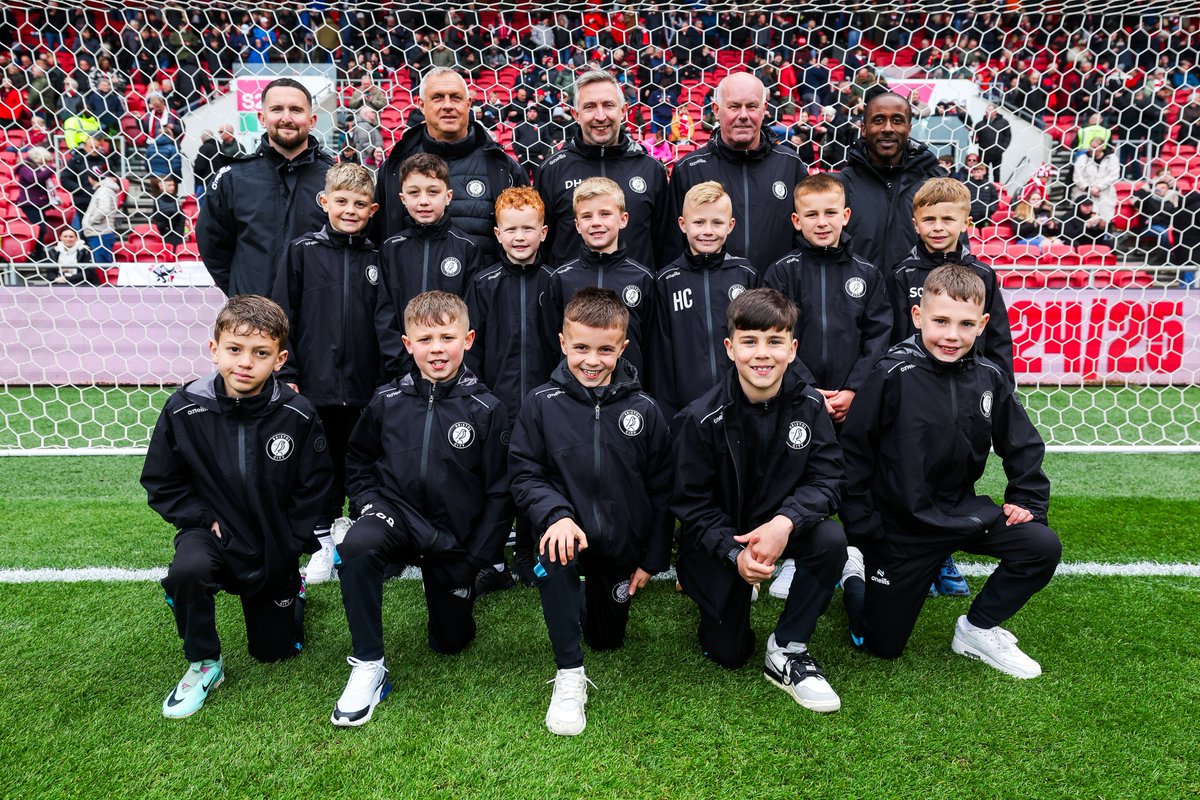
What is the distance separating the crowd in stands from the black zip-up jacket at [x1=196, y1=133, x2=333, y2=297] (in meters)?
4.68

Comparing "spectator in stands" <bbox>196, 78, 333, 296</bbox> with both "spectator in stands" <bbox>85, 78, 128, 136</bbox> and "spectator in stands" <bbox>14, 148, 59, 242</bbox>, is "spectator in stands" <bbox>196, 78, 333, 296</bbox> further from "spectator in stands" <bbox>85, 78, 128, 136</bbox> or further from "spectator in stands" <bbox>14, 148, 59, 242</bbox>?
"spectator in stands" <bbox>85, 78, 128, 136</bbox>

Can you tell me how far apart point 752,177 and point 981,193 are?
598 cm

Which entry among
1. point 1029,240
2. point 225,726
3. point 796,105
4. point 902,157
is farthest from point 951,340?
point 796,105

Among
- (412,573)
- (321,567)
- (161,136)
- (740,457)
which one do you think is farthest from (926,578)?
(161,136)

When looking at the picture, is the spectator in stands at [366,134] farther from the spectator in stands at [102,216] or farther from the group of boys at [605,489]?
the group of boys at [605,489]

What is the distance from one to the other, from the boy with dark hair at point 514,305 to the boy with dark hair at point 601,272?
0.19 feet

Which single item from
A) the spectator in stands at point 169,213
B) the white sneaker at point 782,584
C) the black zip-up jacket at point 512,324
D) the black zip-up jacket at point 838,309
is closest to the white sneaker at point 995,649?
the white sneaker at point 782,584

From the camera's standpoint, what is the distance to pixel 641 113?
814 centimetres

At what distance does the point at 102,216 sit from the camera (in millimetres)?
7047

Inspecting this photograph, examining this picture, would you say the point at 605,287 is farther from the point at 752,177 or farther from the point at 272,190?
the point at 272,190

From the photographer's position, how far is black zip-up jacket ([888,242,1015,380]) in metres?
2.64

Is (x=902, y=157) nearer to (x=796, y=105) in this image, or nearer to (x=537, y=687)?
(x=537, y=687)

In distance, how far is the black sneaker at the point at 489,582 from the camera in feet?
8.96

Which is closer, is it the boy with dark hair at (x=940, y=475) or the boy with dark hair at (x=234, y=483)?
the boy with dark hair at (x=234, y=483)
